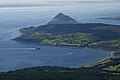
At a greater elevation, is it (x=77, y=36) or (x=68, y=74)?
(x=77, y=36)

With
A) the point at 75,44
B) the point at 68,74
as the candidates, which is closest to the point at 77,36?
the point at 75,44

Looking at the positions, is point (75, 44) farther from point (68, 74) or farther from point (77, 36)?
point (68, 74)

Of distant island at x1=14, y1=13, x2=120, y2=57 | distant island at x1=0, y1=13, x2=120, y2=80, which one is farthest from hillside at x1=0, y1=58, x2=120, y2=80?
distant island at x1=14, y1=13, x2=120, y2=57

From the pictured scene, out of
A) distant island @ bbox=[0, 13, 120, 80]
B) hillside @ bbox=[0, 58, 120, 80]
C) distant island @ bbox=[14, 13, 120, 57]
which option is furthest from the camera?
distant island @ bbox=[14, 13, 120, 57]

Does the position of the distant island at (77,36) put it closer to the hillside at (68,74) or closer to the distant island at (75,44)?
the distant island at (75,44)

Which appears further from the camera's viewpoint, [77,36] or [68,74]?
[77,36]

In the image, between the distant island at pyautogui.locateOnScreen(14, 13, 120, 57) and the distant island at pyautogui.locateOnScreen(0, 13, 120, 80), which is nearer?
the distant island at pyautogui.locateOnScreen(0, 13, 120, 80)

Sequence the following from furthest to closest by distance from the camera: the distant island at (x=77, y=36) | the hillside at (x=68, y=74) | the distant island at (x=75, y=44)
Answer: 1. the distant island at (x=77, y=36)
2. the distant island at (x=75, y=44)
3. the hillside at (x=68, y=74)

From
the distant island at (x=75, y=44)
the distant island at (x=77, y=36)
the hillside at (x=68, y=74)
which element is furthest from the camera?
the distant island at (x=77, y=36)

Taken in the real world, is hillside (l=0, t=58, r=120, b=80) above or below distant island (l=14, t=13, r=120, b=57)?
below

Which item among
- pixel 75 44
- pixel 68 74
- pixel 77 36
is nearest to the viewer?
pixel 68 74

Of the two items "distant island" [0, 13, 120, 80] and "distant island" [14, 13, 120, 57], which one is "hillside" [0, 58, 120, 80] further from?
"distant island" [14, 13, 120, 57]

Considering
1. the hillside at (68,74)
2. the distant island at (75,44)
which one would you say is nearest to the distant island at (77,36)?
the distant island at (75,44)
